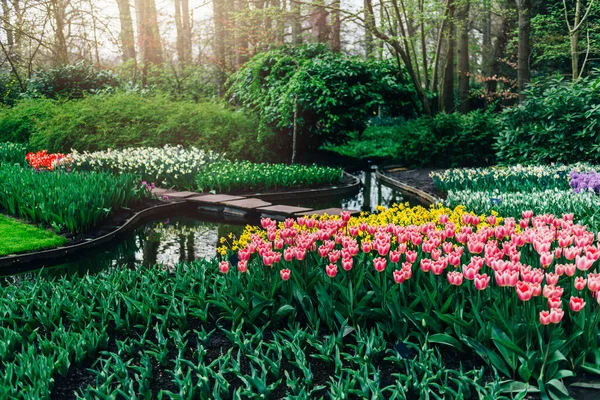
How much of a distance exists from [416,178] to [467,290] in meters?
9.72

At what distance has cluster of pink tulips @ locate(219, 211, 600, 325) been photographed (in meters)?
3.34

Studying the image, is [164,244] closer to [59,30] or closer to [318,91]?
[318,91]

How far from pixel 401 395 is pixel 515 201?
5063 millimetres

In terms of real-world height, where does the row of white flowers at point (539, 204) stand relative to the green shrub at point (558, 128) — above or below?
below

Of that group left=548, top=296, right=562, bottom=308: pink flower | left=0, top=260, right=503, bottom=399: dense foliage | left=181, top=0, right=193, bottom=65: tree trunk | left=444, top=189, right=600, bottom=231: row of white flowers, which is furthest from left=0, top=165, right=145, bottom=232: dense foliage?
left=181, top=0, right=193, bottom=65: tree trunk

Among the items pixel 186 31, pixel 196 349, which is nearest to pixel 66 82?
pixel 186 31

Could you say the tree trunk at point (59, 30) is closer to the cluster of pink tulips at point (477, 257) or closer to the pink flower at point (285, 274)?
the cluster of pink tulips at point (477, 257)

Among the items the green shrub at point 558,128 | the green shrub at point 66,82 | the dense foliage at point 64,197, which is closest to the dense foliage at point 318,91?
the green shrub at point 558,128

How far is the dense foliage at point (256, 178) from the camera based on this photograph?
11.7 metres

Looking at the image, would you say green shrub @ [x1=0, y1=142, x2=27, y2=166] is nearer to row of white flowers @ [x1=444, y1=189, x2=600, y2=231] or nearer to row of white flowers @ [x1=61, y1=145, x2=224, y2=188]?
row of white flowers @ [x1=61, y1=145, x2=224, y2=188]

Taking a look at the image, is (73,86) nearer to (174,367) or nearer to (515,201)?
(515,201)

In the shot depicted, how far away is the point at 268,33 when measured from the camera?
1886 centimetres

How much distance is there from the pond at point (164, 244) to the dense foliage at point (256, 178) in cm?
85

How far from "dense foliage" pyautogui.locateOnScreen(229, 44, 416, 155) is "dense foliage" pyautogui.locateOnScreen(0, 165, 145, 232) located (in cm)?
623
